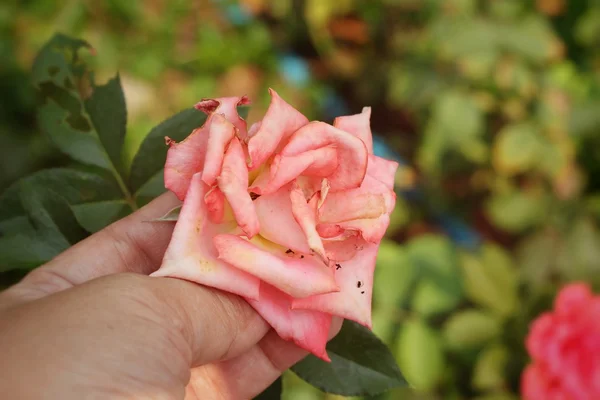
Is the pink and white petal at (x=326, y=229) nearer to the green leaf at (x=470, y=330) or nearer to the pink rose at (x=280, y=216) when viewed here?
the pink rose at (x=280, y=216)

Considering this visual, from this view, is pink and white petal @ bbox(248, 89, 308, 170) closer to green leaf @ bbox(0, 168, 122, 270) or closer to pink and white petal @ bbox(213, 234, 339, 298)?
pink and white petal @ bbox(213, 234, 339, 298)

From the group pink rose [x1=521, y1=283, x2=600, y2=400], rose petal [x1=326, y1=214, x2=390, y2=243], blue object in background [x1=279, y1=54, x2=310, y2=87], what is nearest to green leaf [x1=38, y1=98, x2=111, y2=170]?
rose petal [x1=326, y1=214, x2=390, y2=243]

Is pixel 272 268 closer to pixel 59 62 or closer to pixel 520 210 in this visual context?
pixel 59 62

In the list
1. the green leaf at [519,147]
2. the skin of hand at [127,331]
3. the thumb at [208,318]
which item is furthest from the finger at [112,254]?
the green leaf at [519,147]

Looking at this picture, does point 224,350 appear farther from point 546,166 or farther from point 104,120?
point 546,166

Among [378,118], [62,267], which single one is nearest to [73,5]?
[378,118]

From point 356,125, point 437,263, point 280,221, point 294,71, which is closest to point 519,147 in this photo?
point 437,263

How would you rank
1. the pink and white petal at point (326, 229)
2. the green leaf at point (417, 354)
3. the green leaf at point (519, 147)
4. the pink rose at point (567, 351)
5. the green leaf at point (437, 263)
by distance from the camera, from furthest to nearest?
the green leaf at point (519, 147) → the green leaf at point (437, 263) → the green leaf at point (417, 354) → the pink rose at point (567, 351) → the pink and white petal at point (326, 229)
